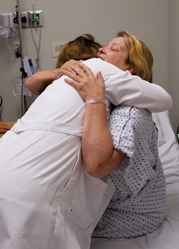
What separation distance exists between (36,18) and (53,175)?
2.26 m

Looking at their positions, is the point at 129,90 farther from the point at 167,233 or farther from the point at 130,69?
the point at 167,233

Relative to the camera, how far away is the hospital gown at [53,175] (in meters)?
0.75

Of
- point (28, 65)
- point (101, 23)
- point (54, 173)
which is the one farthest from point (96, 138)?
point (101, 23)

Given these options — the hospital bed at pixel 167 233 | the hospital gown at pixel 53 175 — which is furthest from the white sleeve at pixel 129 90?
the hospital bed at pixel 167 233

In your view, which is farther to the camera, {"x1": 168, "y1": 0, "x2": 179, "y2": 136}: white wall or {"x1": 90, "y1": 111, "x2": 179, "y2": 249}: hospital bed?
{"x1": 168, "y1": 0, "x2": 179, "y2": 136}: white wall

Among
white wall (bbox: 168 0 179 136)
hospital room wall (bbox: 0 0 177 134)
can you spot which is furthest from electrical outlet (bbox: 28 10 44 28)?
white wall (bbox: 168 0 179 136)

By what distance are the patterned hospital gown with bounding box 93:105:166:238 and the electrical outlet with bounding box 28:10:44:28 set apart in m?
1.99

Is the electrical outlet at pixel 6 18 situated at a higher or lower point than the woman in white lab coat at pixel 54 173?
higher

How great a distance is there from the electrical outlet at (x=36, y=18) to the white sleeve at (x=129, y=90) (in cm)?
189

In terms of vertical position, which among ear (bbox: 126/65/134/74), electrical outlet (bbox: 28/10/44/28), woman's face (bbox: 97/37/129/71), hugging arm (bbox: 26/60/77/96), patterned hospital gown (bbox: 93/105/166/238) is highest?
electrical outlet (bbox: 28/10/44/28)

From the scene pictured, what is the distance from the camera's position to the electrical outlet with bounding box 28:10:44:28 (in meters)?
2.64

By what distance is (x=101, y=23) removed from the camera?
2629 millimetres

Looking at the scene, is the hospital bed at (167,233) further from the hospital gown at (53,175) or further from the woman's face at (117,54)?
the woman's face at (117,54)

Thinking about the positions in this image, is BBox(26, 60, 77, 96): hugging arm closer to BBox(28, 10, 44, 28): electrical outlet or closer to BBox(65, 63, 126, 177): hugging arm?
BBox(65, 63, 126, 177): hugging arm
